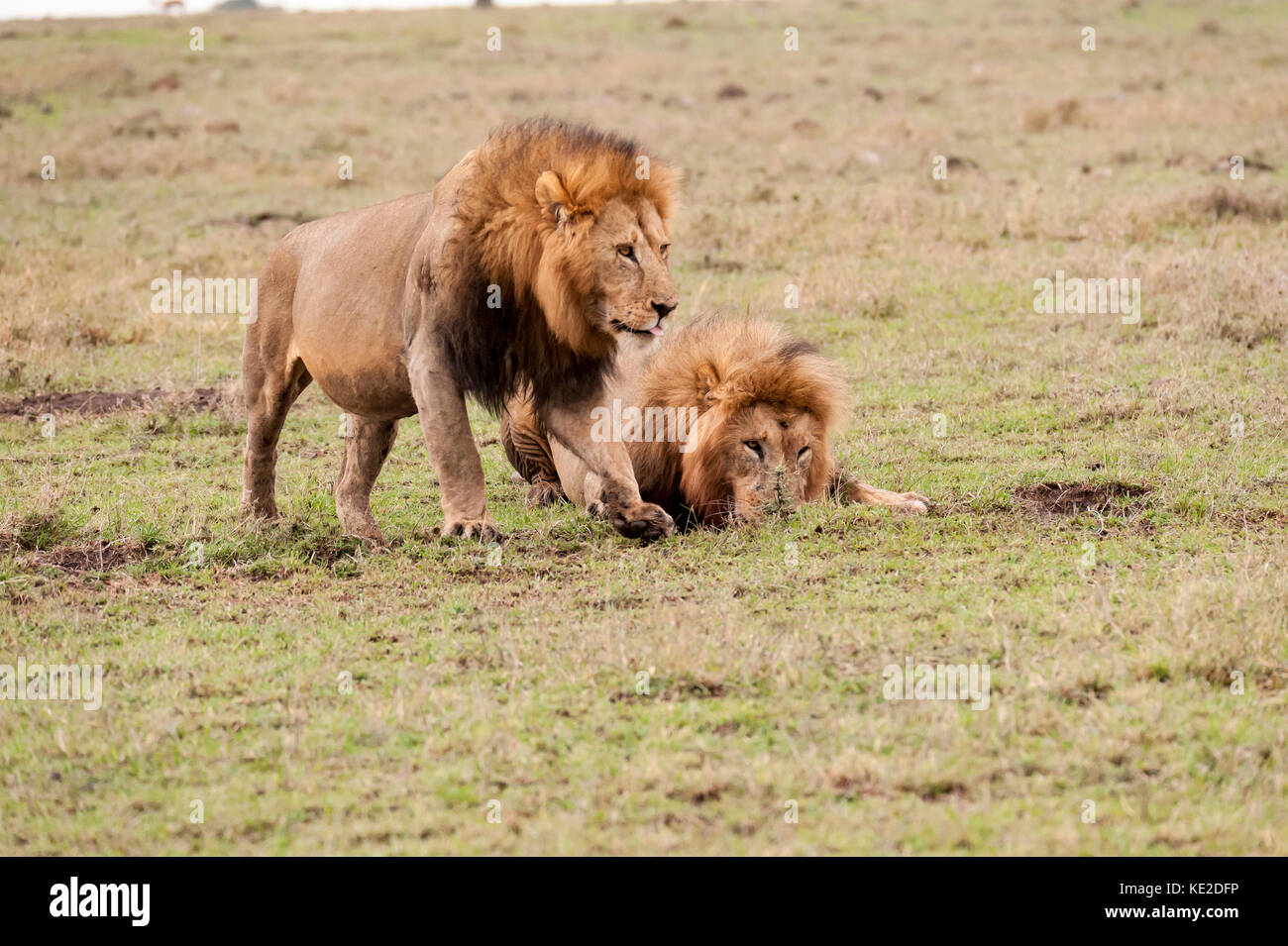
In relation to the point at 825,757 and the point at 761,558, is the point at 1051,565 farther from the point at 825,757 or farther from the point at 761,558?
the point at 825,757

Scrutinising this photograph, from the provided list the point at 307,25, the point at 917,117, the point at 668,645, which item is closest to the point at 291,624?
the point at 668,645

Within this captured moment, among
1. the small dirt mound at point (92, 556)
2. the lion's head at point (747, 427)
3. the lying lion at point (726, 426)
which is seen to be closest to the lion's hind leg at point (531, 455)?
the lying lion at point (726, 426)

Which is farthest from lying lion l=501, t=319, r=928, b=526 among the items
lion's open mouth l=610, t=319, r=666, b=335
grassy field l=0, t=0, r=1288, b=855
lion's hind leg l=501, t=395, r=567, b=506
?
lion's open mouth l=610, t=319, r=666, b=335

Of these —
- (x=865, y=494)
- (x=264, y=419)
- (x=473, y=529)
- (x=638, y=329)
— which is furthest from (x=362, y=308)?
(x=865, y=494)

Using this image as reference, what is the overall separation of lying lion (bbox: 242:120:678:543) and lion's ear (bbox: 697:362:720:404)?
0.60 metres

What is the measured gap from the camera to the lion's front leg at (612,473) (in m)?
6.67

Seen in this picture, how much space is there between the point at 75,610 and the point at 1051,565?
396 centimetres

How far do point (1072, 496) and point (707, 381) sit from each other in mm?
1865

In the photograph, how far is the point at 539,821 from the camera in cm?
395

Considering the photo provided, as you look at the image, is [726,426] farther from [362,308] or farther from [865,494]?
[362,308]

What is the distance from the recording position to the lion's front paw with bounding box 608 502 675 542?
6.64 meters

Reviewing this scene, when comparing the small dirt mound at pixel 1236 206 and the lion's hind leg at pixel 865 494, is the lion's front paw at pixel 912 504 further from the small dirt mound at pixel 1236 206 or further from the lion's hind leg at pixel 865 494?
the small dirt mound at pixel 1236 206

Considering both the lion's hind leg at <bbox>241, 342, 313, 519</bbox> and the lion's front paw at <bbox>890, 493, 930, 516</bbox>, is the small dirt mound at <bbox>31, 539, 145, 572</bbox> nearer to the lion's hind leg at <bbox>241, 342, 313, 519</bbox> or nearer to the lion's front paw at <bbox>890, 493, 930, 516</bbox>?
the lion's hind leg at <bbox>241, 342, 313, 519</bbox>
